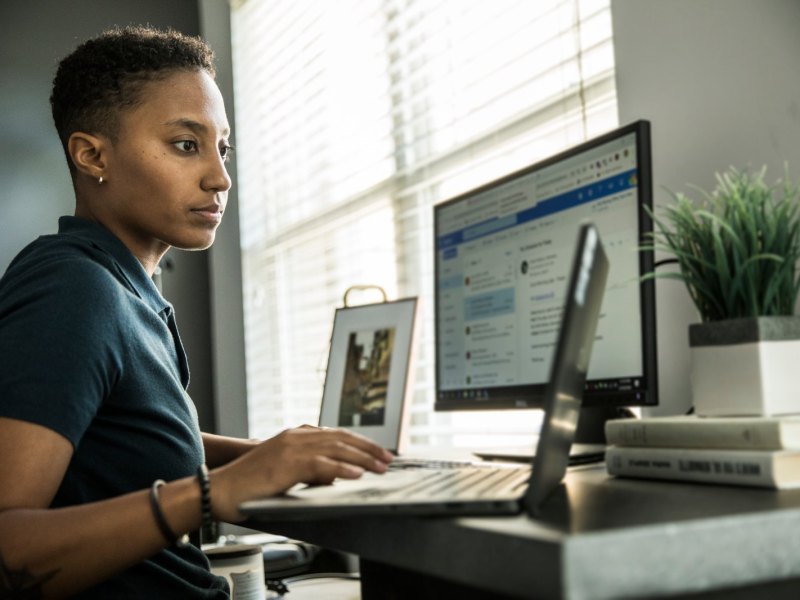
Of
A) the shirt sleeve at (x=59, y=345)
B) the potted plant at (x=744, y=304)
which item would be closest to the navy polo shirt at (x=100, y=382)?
the shirt sleeve at (x=59, y=345)

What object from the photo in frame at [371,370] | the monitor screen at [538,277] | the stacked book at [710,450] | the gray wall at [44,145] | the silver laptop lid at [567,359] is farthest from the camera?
the gray wall at [44,145]

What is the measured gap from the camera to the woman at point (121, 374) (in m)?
0.83

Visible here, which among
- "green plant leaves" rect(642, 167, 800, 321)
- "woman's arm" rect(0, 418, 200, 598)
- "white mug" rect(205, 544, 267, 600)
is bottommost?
"white mug" rect(205, 544, 267, 600)

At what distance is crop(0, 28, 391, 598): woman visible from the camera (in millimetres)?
826

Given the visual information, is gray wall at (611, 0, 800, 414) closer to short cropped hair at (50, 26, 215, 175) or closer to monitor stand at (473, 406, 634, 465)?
monitor stand at (473, 406, 634, 465)

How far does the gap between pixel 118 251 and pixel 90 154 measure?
0.55ft

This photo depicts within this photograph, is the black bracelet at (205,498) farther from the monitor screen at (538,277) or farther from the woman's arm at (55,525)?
the monitor screen at (538,277)

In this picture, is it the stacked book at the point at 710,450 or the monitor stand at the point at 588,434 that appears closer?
the stacked book at the point at 710,450

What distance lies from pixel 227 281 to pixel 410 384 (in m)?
1.71

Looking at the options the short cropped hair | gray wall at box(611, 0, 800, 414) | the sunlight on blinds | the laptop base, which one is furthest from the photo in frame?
the short cropped hair

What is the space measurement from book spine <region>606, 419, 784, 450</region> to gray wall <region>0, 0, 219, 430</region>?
244cm

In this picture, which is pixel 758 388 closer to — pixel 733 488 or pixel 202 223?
pixel 733 488

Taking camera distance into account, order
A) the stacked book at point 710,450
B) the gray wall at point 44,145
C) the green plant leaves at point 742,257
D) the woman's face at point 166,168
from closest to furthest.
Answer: the stacked book at point 710,450, the green plant leaves at point 742,257, the woman's face at point 166,168, the gray wall at point 44,145

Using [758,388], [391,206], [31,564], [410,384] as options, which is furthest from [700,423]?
[391,206]
